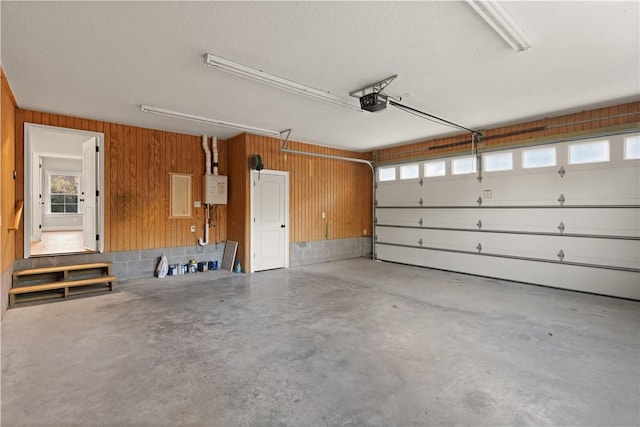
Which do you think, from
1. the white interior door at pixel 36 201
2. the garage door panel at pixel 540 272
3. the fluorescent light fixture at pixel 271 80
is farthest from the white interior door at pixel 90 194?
the garage door panel at pixel 540 272

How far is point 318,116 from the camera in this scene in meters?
5.13

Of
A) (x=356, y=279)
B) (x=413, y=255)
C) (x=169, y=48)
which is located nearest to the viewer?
(x=169, y=48)

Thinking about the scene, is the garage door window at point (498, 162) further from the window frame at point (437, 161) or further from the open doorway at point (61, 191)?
the open doorway at point (61, 191)

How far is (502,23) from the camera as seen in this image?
8.28ft

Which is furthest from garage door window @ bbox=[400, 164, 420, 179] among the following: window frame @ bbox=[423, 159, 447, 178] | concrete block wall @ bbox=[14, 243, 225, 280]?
concrete block wall @ bbox=[14, 243, 225, 280]

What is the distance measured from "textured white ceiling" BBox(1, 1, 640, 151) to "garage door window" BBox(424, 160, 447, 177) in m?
1.80

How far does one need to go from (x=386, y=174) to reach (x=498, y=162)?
2.63 m

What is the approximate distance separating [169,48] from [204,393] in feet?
9.86

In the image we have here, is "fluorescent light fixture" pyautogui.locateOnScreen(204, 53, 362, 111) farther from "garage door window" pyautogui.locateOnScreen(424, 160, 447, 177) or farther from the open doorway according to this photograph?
the open doorway

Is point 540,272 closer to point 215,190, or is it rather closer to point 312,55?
point 312,55

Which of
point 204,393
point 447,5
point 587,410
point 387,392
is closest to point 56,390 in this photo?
point 204,393

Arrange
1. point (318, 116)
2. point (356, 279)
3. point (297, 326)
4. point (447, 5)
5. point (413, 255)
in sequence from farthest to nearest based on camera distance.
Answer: point (413, 255), point (356, 279), point (318, 116), point (297, 326), point (447, 5)

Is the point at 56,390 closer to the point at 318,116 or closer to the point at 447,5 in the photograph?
the point at 447,5

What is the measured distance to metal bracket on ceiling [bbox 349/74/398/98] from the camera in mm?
3660
